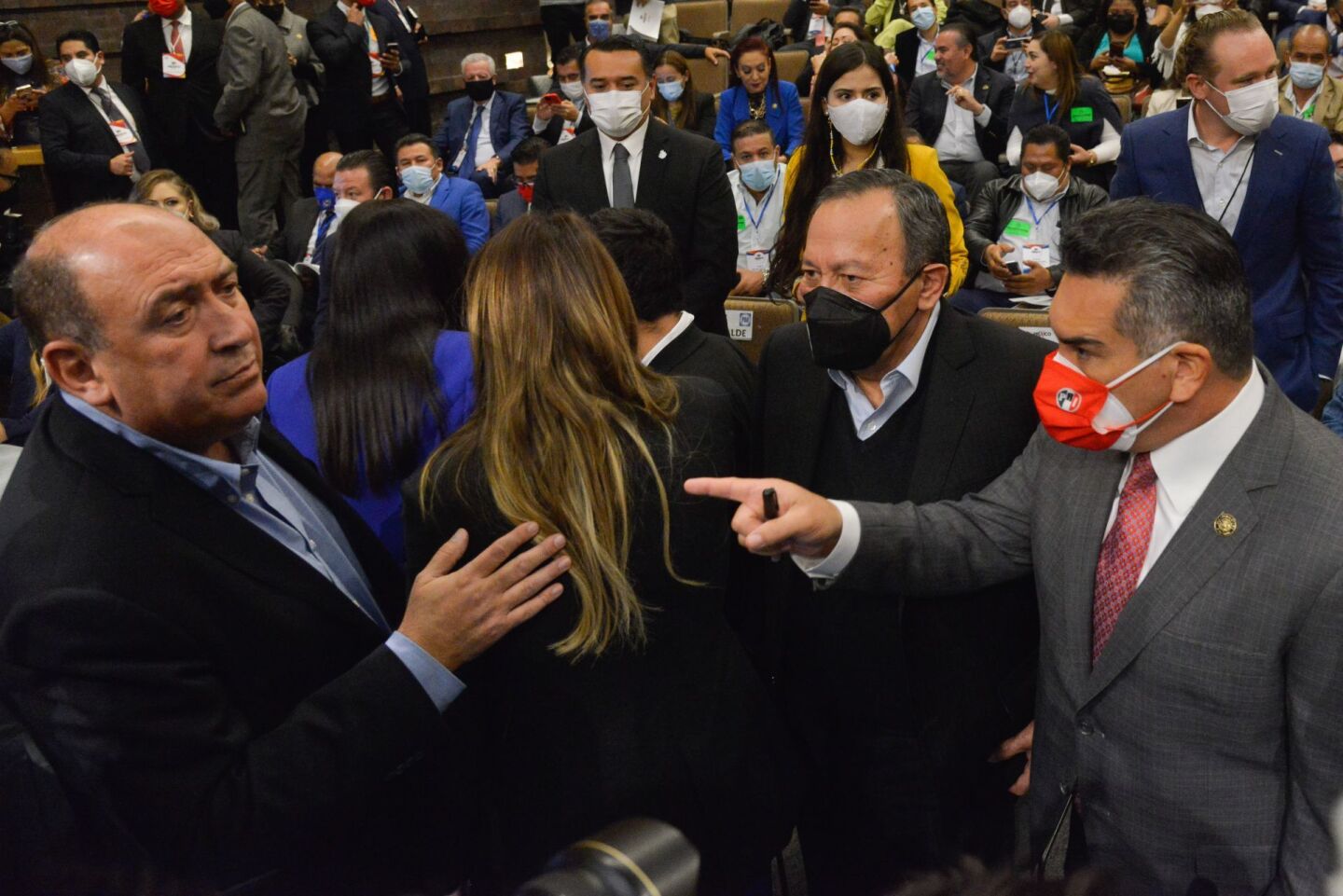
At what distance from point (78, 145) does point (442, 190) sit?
10.3ft

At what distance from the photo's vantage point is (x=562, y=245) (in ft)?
6.13

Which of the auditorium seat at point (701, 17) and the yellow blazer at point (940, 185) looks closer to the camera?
the yellow blazer at point (940, 185)

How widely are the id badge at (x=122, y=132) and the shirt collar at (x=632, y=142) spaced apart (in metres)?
4.68

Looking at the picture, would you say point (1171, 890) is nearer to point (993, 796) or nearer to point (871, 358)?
point (993, 796)

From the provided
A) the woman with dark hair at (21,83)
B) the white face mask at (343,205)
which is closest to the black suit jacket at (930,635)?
the white face mask at (343,205)

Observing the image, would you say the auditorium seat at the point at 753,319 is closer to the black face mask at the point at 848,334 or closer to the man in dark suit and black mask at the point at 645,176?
the man in dark suit and black mask at the point at 645,176

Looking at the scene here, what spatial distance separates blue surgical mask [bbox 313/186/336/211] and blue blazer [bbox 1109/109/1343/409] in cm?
449

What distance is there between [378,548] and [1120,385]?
1.32m

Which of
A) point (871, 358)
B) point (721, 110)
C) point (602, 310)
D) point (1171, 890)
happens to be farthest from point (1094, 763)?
point (721, 110)

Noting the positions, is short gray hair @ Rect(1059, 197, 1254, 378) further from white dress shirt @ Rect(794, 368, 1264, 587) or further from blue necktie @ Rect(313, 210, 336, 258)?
blue necktie @ Rect(313, 210, 336, 258)

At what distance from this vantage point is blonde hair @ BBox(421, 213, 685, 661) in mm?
1697

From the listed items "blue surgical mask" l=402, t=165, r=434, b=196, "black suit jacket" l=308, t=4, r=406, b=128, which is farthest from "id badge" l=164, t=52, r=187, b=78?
"blue surgical mask" l=402, t=165, r=434, b=196

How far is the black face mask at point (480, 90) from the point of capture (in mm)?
8641

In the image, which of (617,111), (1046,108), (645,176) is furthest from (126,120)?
(1046,108)
